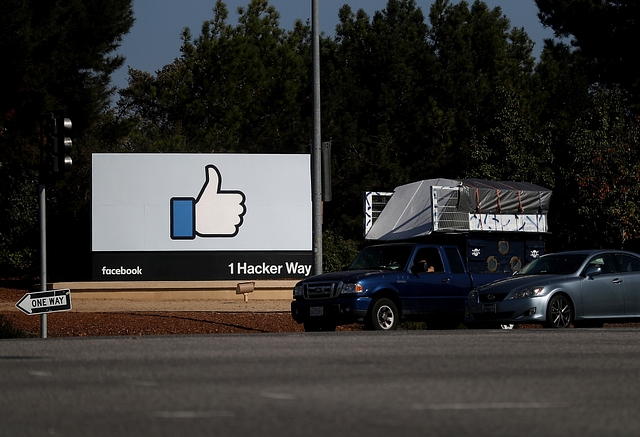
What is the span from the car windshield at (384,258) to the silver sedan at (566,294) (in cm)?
157

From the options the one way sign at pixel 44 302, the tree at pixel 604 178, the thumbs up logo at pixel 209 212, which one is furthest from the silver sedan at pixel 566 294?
the tree at pixel 604 178

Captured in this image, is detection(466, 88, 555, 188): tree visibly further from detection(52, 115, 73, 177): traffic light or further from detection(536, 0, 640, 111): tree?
detection(52, 115, 73, 177): traffic light

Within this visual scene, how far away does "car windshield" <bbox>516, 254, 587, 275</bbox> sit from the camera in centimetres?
1941

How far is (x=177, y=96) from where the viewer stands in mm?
54094

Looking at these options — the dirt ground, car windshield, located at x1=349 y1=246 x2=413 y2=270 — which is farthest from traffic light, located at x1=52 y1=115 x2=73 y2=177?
car windshield, located at x1=349 y1=246 x2=413 y2=270

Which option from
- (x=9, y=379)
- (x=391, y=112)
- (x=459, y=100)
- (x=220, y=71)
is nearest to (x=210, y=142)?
(x=220, y=71)

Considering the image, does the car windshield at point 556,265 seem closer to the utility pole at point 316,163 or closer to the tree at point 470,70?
the utility pole at point 316,163

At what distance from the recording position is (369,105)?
51062 millimetres

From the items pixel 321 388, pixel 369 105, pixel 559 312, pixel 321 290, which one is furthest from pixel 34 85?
pixel 321 388

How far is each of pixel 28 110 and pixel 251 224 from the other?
523 inches

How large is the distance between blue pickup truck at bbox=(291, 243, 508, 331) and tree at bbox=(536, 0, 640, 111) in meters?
33.8

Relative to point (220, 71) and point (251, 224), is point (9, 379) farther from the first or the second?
point (220, 71)

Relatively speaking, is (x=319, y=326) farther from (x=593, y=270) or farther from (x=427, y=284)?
(x=593, y=270)

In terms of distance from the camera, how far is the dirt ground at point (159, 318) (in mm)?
22014
